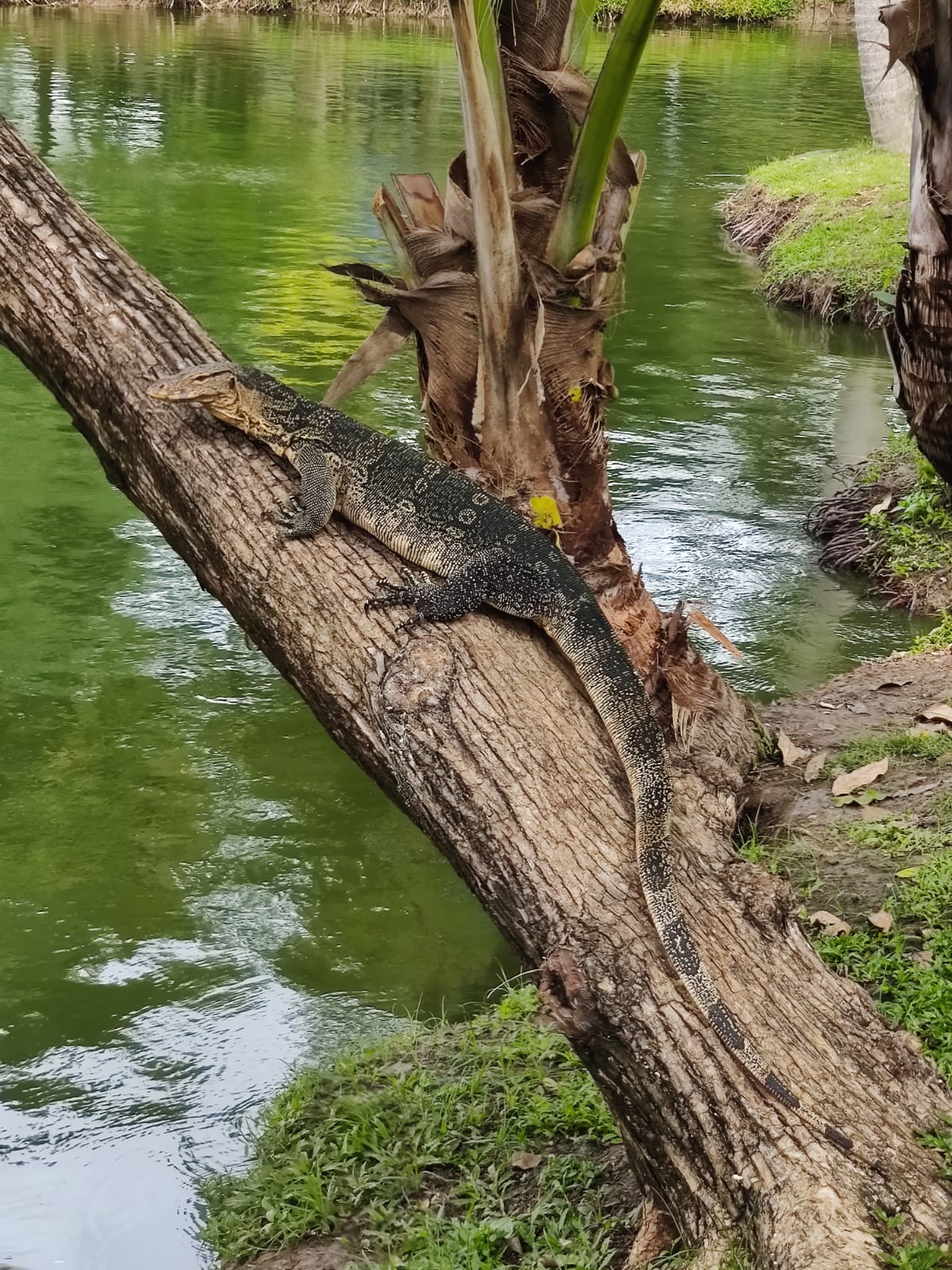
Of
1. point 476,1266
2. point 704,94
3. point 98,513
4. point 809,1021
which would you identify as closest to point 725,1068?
point 809,1021

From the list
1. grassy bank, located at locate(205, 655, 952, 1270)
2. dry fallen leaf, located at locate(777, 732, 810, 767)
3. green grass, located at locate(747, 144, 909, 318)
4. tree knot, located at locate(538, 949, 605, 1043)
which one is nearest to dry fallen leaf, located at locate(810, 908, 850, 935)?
grassy bank, located at locate(205, 655, 952, 1270)

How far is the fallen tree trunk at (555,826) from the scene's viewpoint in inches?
111

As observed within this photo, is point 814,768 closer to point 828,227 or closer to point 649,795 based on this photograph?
point 649,795

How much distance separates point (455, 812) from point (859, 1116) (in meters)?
1.12

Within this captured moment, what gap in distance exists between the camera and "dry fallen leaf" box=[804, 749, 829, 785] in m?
5.30

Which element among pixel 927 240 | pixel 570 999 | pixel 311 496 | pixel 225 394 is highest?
pixel 927 240

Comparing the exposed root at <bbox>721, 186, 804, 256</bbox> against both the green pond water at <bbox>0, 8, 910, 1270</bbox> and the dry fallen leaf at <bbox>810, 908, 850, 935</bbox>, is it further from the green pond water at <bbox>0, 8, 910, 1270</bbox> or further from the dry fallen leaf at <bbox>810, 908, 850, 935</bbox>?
the dry fallen leaf at <bbox>810, 908, 850, 935</bbox>

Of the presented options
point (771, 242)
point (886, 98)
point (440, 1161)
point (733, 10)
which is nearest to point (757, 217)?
point (771, 242)

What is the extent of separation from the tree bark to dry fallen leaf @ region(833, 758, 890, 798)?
1703 millimetres

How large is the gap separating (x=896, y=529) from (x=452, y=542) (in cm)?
498

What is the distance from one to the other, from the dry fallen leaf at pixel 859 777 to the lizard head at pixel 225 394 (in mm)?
2474

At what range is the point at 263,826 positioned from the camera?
232 inches

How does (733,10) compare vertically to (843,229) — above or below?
above

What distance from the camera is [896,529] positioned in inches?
330
